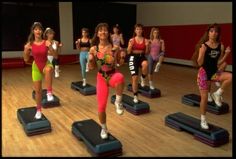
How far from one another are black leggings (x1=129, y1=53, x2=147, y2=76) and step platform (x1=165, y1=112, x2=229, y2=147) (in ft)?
4.60

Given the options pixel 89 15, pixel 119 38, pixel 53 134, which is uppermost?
pixel 89 15

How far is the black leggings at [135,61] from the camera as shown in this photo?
6055 millimetres

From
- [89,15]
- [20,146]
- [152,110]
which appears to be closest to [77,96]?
[152,110]

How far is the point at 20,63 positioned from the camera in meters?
12.9

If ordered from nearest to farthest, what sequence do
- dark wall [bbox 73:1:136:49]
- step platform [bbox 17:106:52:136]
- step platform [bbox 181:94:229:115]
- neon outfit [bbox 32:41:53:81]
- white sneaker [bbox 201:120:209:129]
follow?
white sneaker [bbox 201:120:209:129]
step platform [bbox 17:106:52:136]
neon outfit [bbox 32:41:53:81]
step platform [bbox 181:94:229:115]
dark wall [bbox 73:1:136:49]

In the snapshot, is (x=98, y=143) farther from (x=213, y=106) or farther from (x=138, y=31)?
(x=213, y=106)

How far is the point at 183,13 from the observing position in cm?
1255

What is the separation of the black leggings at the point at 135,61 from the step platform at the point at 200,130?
140 centimetres

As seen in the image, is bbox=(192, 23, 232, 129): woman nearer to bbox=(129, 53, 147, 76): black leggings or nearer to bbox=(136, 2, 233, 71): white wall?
bbox=(129, 53, 147, 76): black leggings

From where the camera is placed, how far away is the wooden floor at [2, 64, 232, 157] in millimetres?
4230

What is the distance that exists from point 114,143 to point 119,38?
21.5 feet

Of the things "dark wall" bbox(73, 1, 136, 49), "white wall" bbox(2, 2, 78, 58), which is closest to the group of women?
"white wall" bbox(2, 2, 78, 58)

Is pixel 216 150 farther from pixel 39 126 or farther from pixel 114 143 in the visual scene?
pixel 39 126

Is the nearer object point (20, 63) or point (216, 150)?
point (216, 150)
